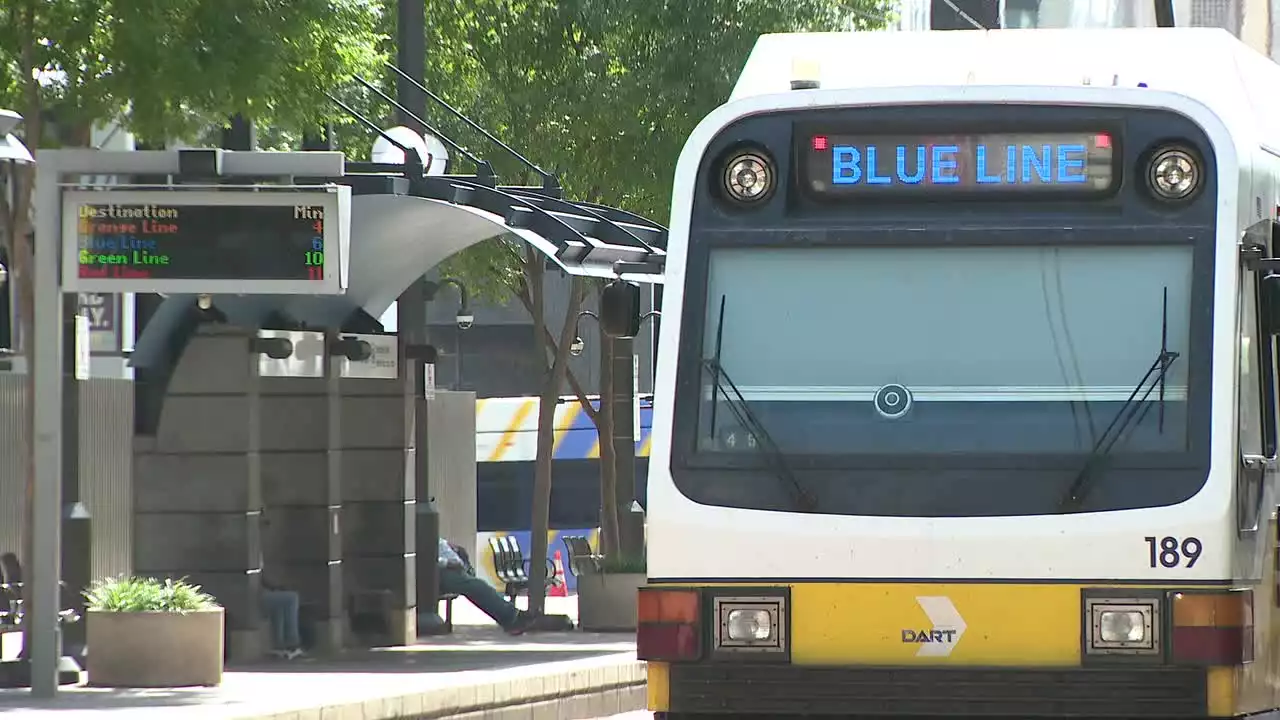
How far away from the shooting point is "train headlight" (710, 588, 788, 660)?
9.78m

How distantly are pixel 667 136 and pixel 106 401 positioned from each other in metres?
6.20

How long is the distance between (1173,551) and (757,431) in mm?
1545

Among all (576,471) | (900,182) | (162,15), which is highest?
(162,15)

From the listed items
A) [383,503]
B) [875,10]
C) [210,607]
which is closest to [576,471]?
[875,10]

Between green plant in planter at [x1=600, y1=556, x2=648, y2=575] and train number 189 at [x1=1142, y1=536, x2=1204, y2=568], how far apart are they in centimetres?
1568

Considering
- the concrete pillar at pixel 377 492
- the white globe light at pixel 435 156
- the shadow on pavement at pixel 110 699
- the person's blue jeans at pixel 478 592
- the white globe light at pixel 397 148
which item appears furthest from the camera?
the person's blue jeans at pixel 478 592

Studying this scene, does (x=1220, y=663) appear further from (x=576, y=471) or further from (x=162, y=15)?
(x=576, y=471)

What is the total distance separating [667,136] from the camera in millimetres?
27266

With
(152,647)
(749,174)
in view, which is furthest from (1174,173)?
(152,647)

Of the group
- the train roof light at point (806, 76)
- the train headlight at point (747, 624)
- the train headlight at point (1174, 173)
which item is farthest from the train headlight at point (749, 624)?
the train headlight at point (1174, 173)

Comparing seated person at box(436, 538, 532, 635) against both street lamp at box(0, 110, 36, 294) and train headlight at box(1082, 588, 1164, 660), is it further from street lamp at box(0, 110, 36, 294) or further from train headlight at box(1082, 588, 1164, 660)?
train headlight at box(1082, 588, 1164, 660)

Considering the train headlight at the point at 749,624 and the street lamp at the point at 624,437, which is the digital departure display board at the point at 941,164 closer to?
the train headlight at the point at 749,624

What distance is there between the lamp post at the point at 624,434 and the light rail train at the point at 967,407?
17.1m

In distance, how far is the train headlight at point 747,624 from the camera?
9781mm
